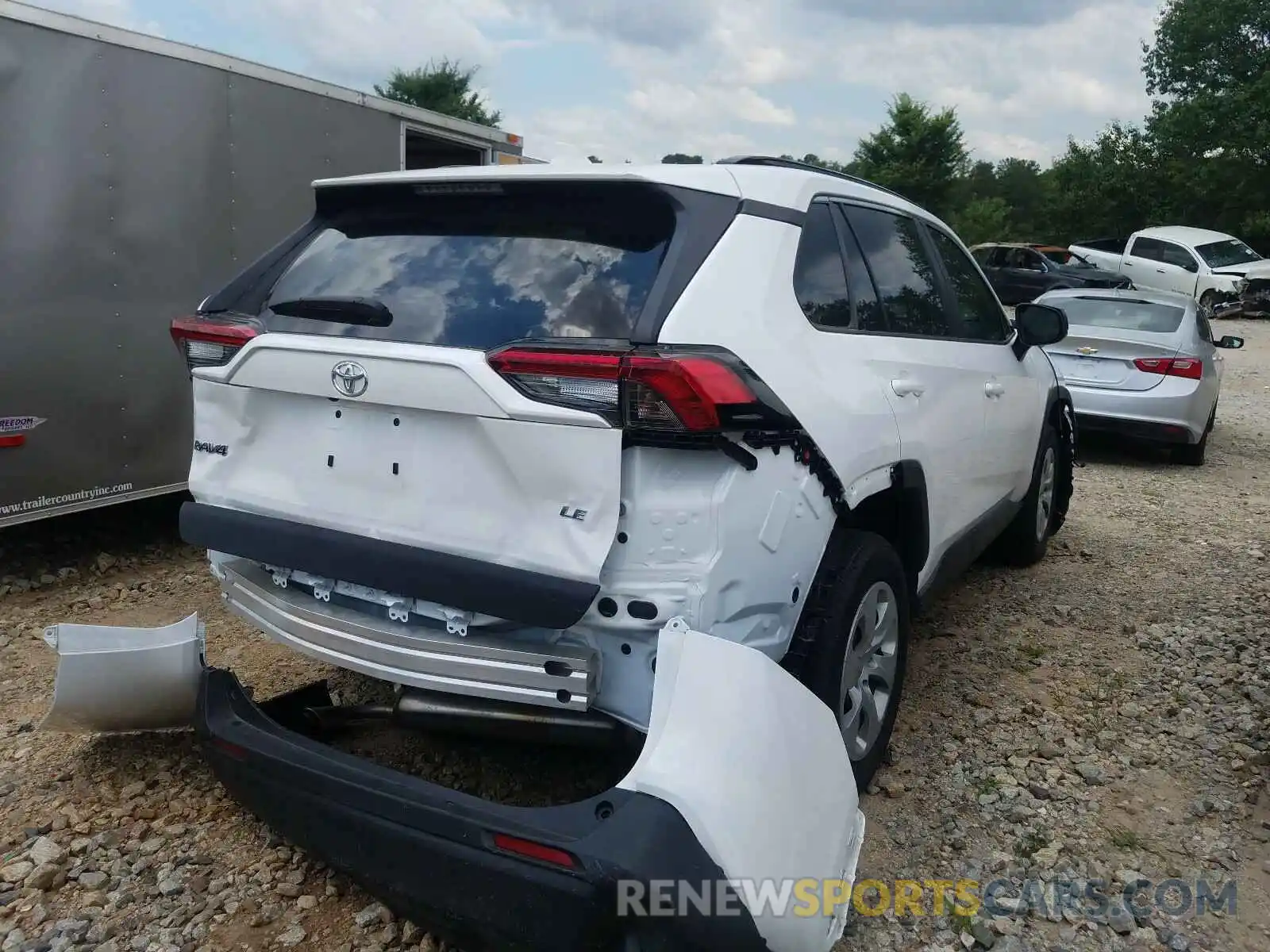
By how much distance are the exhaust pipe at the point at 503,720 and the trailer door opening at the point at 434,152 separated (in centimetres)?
503

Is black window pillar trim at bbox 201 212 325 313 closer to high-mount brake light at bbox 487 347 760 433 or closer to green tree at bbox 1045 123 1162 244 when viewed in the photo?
high-mount brake light at bbox 487 347 760 433

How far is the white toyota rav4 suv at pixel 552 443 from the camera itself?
2.24 meters

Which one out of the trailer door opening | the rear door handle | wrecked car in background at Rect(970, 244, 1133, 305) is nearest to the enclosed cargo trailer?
the trailer door opening

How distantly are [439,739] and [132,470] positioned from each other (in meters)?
2.72

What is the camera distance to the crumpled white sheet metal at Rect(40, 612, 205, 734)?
9.60ft

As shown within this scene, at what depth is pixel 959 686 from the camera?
407 centimetres

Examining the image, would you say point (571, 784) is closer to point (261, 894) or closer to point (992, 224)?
point (261, 894)

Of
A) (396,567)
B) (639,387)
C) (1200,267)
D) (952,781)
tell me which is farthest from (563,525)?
(1200,267)

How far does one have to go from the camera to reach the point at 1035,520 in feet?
17.5

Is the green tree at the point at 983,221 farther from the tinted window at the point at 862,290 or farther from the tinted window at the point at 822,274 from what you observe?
the tinted window at the point at 822,274

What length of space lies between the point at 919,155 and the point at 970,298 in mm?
35814

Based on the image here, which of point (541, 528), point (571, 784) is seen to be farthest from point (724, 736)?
point (571, 784)

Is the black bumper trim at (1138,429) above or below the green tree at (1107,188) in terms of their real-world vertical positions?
below

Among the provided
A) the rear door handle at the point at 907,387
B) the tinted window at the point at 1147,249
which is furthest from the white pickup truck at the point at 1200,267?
the rear door handle at the point at 907,387
